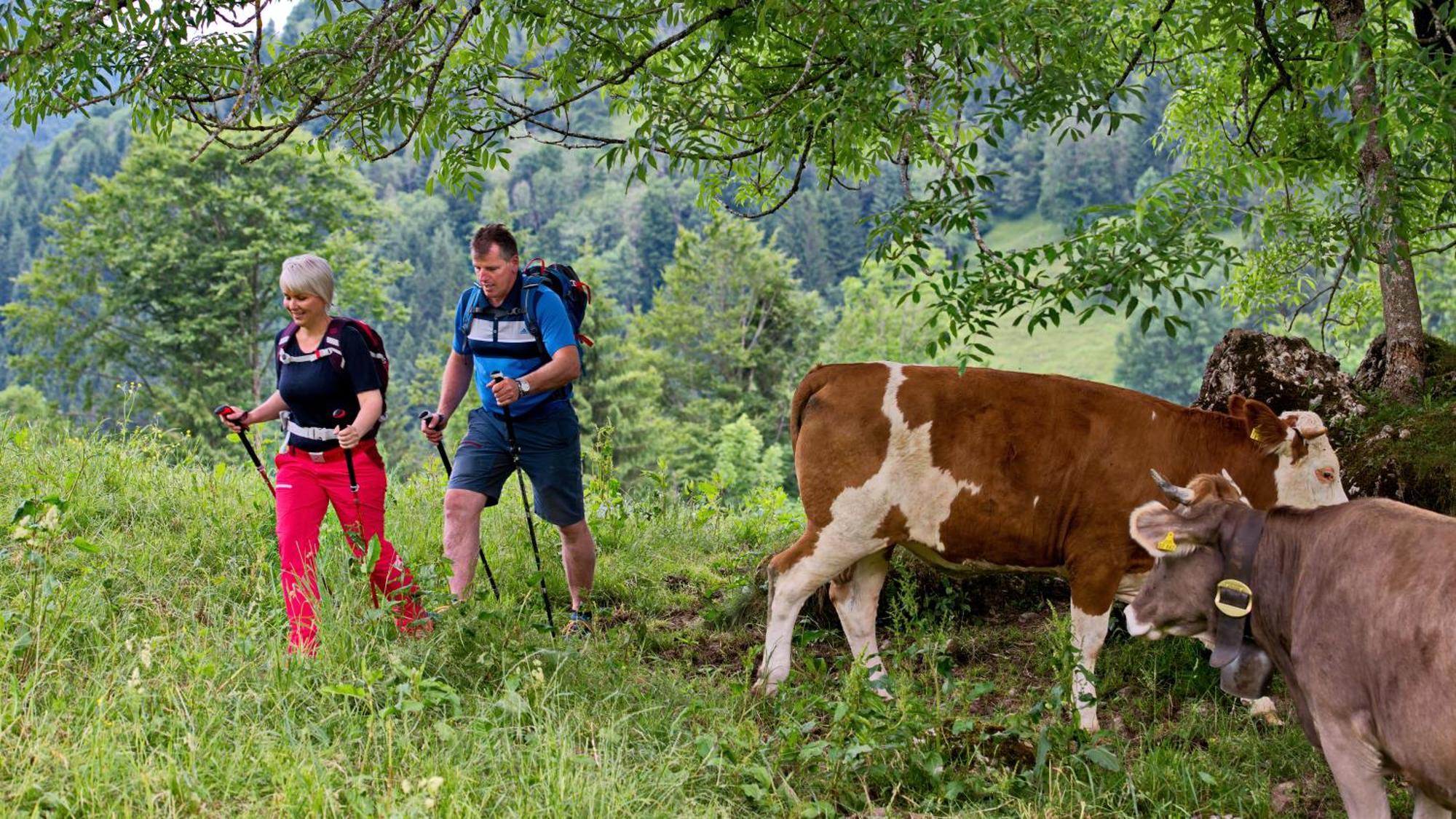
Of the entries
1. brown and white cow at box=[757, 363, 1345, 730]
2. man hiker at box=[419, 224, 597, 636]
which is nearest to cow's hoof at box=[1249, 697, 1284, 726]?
brown and white cow at box=[757, 363, 1345, 730]

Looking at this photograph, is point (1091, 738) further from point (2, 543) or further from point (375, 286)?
point (375, 286)

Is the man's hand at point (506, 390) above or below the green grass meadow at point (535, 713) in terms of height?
above

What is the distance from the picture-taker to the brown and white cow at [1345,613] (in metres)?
3.36

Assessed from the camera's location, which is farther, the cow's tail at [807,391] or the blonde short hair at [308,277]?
the cow's tail at [807,391]

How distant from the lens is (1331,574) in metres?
3.71

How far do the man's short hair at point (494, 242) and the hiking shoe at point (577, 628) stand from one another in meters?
1.89

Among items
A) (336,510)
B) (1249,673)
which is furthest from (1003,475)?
(336,510)

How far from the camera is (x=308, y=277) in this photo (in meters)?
5.35

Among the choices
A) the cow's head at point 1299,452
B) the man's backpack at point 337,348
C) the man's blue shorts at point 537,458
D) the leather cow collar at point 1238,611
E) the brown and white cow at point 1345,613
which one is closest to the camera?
the brown and white cow at point 1345,613

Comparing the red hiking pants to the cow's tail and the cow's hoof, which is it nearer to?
the cow's tail

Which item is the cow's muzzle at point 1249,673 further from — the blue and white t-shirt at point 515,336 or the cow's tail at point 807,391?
the blue and white t-shirt at point 515,336

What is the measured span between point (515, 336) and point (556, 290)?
1.11 ft

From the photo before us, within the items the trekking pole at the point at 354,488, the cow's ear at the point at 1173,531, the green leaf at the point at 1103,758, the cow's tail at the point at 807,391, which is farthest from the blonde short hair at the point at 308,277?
the green leaf at the point at 1103,758

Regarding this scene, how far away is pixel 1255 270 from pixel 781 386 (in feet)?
166
